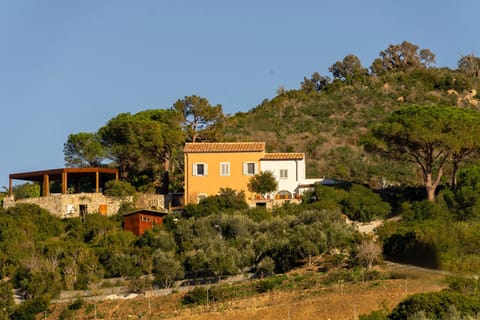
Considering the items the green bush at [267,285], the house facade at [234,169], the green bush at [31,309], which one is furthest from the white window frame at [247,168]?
the green bush at [31,309]

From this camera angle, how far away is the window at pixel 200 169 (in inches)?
2095

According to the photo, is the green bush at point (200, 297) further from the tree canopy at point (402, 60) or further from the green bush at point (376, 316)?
the tree canopy at point (402, 60)

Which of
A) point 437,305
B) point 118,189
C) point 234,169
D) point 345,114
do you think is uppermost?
point 345,114

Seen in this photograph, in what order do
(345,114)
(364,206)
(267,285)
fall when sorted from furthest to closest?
(345,114)
(364,206)
(267,285)

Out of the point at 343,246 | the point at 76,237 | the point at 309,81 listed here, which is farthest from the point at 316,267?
the point at 309,81

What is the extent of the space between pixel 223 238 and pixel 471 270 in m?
14.5

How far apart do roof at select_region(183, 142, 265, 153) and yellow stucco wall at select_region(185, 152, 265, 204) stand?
175 mm

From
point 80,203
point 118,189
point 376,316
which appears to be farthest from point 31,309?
point 118,189

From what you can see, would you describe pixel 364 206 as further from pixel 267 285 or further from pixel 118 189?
pixel 118 189

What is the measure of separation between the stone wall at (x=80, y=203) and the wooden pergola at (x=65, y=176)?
3.54ft

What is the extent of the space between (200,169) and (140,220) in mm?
5942

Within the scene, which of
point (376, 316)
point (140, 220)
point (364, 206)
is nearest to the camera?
point (376, 316)

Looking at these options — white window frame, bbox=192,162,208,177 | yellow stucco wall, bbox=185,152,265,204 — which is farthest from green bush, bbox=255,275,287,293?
white window frame, bbox=192,162,208,177

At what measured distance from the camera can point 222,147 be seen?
5375 cm
